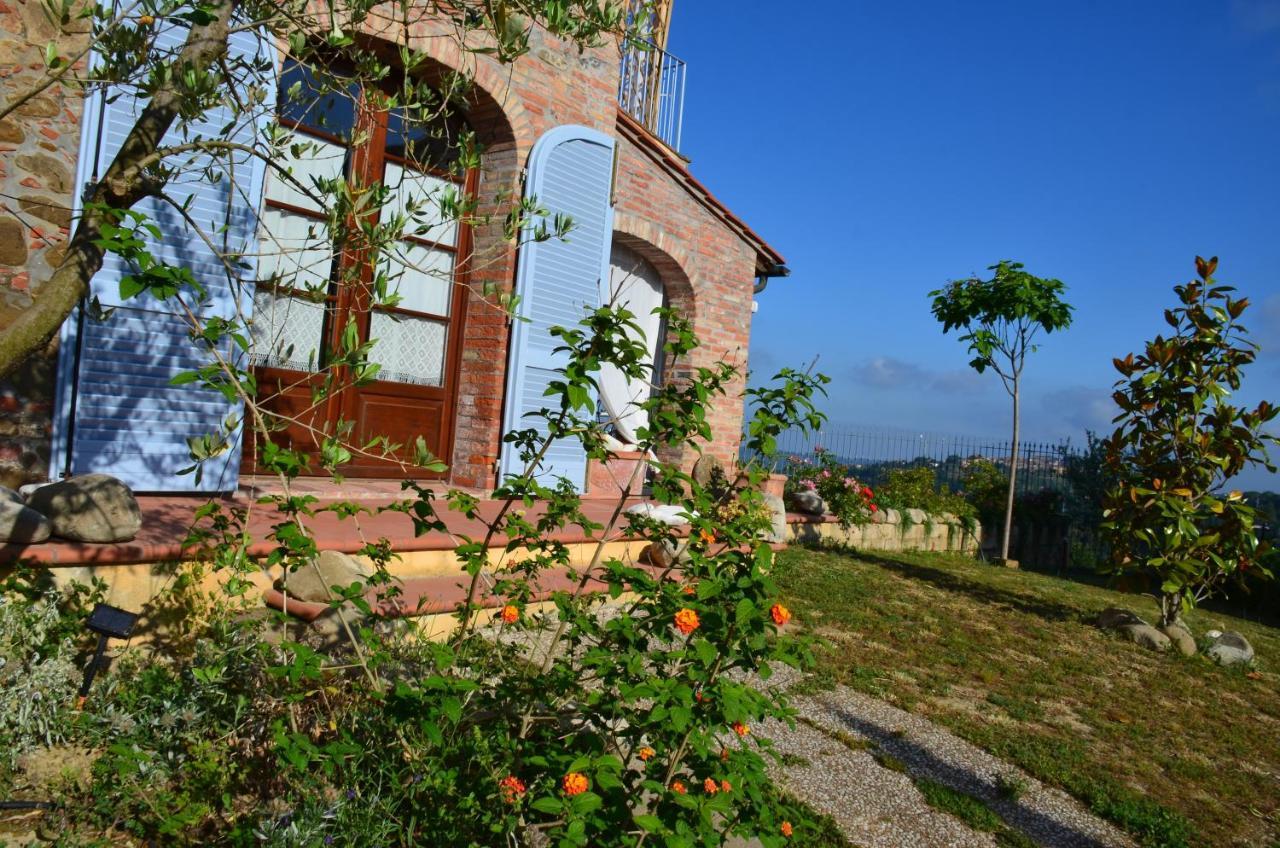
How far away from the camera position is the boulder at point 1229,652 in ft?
18.7

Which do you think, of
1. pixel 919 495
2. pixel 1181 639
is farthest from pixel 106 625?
pixel 919 495

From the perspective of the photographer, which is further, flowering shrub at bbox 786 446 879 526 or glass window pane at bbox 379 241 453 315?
flowering shrub at bbox 786 446 879 526

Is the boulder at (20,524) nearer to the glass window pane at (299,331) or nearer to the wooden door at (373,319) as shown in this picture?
the wooden door at (373,319)

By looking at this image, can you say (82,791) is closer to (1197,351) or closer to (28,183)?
(28,183)

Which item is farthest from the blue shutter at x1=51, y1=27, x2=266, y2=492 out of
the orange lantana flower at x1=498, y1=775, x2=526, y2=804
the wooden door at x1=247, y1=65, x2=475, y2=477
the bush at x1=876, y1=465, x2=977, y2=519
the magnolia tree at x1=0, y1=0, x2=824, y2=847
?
the bush at x1=876, y1=465, x2=977, y2=519

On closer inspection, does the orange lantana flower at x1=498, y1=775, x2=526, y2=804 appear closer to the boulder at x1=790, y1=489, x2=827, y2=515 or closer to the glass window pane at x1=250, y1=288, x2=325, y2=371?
the glass window pane at x1=250, y1=288, x2=325, y2=371

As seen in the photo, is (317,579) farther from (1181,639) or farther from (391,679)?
(1181,639)

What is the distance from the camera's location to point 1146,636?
5.84m

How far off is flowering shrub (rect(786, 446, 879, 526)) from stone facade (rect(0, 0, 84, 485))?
706 centimetres

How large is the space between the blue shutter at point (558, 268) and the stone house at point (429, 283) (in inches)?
0.7

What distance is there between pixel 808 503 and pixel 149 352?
6611mm

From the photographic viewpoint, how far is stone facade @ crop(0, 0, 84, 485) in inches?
153

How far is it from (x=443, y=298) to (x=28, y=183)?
9.28 ft

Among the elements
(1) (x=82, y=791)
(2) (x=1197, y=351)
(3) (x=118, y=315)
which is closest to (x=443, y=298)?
(3) (x=118, y=315)
